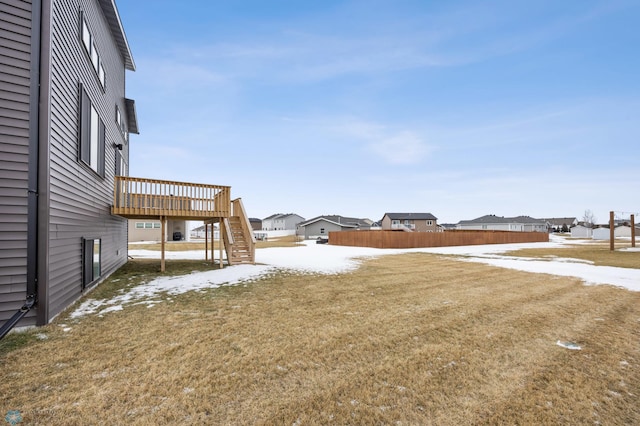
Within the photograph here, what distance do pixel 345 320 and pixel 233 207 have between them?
33.7 ft

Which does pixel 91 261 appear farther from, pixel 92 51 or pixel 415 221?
pixel 415 221

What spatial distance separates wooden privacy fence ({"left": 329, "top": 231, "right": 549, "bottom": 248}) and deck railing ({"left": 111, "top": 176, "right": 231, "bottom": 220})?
639 inches

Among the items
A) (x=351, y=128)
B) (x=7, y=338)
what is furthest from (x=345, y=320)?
(x=351, y=128)

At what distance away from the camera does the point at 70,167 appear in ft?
19.0

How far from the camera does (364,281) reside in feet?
28.9

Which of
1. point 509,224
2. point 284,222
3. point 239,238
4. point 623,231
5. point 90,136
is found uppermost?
point 90,136

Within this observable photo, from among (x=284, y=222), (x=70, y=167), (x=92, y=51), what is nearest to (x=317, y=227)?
(x=284, y=222)

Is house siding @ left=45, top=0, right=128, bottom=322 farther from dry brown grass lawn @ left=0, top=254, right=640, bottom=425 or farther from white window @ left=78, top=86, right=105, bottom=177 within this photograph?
dry brown grass lawn @ left=0, top=254, right=640, bottom=425

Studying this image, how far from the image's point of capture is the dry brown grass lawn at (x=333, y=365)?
2.50 meters

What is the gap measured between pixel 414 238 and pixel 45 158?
957 inches

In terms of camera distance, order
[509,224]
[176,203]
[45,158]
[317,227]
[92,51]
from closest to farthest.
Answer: [45,158] → [92,51] → [176,203] → [317,227] → [509,224]

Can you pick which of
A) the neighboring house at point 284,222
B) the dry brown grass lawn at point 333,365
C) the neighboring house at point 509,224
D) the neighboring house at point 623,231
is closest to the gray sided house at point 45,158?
the dry brown grass lawn at point 333,365

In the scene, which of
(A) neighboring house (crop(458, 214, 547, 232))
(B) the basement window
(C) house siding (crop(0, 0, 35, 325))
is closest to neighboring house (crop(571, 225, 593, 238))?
(A) neighboring house (crop(458, 214, 547, 232))

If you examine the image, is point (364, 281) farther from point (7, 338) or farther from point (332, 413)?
point (7, 338)
